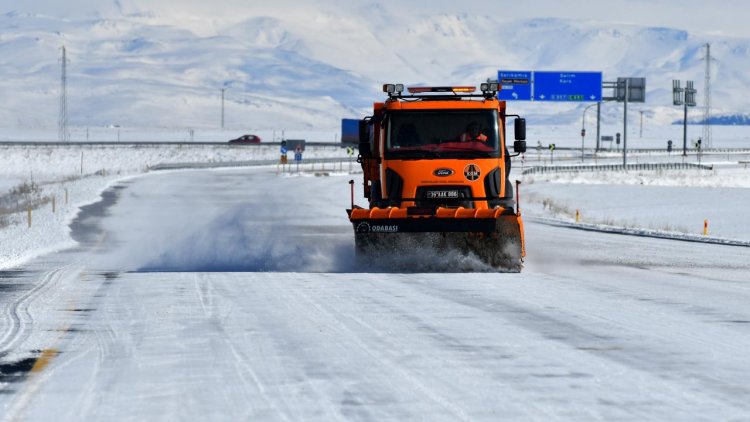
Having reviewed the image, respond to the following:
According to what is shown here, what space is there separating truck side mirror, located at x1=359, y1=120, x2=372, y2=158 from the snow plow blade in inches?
39.6

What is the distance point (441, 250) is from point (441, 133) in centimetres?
187

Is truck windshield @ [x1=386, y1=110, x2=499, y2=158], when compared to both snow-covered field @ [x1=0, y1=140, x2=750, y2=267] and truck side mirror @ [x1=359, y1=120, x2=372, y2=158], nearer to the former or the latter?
truck side mirror @ [x1=359, y1=120, x2=372, y2=158]

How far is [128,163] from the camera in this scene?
107 meters

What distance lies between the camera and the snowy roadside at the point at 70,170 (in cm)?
3281

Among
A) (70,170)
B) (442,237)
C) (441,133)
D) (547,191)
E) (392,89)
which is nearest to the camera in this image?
(441,133)

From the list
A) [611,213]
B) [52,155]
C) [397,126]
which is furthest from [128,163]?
[397,126]

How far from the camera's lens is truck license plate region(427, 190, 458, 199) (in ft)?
60.6

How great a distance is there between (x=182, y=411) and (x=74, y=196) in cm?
4422

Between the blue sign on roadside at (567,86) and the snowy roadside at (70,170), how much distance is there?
2879 centimetres

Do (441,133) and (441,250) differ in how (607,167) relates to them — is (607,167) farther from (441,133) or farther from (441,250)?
(441,133)

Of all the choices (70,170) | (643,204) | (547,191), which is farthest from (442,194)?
(70,170)

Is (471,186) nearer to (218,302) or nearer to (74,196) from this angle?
(218,302)

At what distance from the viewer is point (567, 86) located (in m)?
90.4

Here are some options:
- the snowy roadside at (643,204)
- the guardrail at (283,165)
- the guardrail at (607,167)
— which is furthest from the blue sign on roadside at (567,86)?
the guardrail at (283,165)
